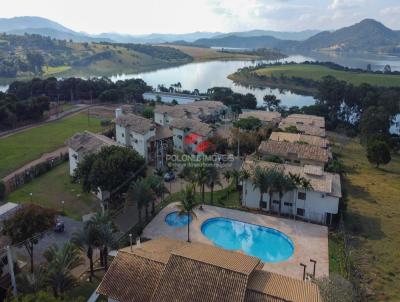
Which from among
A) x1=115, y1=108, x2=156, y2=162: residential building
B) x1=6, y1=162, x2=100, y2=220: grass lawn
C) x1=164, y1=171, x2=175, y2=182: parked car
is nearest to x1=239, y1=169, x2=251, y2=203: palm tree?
x1=164, y1=171, x2=175, y2=182: parked car

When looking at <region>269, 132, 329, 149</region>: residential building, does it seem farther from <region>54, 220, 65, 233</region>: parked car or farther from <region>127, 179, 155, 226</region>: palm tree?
<region>54, 220, 65, 233</region>: parked car

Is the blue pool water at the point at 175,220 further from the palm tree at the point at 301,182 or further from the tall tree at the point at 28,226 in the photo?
the tall tree at the point at 28,226

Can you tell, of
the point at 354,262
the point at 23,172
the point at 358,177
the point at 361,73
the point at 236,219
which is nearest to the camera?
the point at 354,262

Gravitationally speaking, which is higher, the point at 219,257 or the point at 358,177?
the point at 219,257

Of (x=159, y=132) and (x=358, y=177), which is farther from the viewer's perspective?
(x=159, y=132)

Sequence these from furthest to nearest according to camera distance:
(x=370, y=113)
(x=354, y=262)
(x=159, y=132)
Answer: (x=370, y=113) < (x=159, y=132) < (x=354, y=262)

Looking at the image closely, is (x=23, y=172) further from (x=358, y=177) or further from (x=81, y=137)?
(x=358, y=177)

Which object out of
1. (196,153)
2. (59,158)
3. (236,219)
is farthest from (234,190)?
(59,158)
